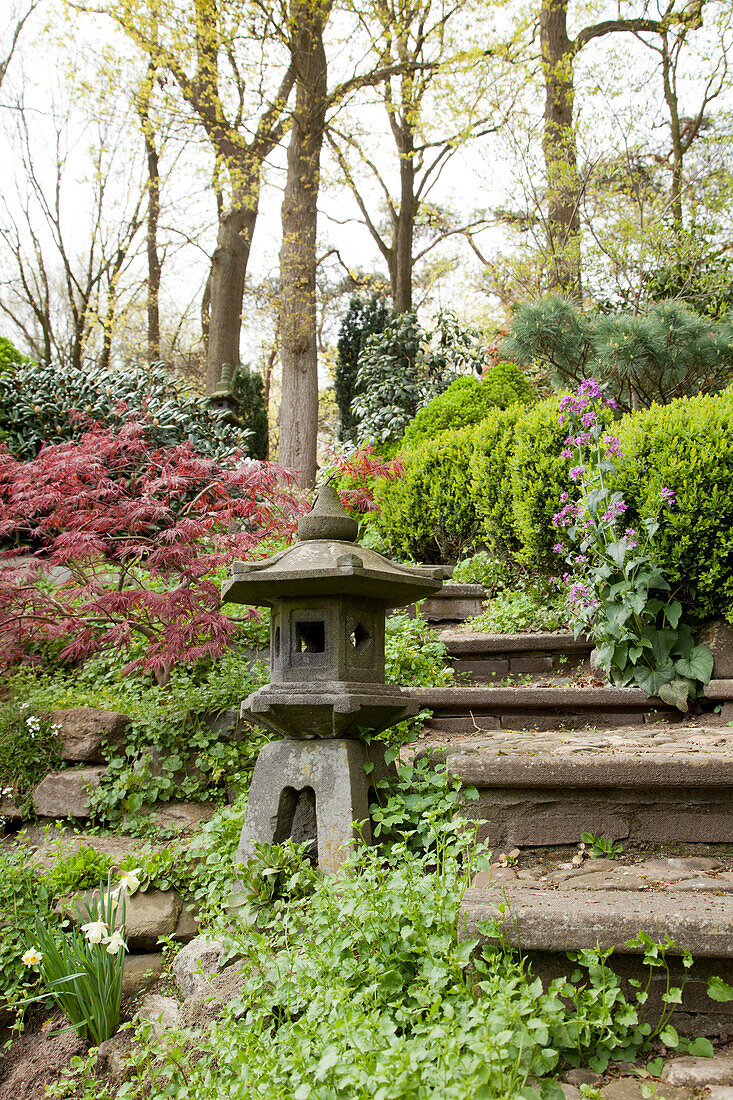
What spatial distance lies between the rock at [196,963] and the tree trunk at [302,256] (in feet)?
19.4

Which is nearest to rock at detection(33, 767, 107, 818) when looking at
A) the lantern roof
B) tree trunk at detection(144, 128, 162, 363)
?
the lantern roof

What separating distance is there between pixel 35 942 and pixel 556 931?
1.84 metres

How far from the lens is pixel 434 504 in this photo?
577 centimetres

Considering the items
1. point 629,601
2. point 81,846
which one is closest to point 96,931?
point 81,846

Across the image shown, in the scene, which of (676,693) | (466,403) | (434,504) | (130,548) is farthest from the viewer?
(466,403)

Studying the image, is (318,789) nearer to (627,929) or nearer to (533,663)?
(627,929)

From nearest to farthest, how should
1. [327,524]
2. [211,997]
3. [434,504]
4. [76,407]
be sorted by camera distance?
1. [211,997]
2. [327,524]
3. [434,504]
4. [76,407]

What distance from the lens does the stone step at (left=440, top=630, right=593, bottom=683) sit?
3.89 m

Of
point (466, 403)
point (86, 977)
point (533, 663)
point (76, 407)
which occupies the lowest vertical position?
point (86, 977)

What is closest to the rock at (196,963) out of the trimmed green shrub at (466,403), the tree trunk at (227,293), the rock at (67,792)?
the rock at (67,792)

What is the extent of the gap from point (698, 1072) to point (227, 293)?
37.4 ft

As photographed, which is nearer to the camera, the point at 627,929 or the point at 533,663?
the point at 627,929

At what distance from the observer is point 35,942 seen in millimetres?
2471

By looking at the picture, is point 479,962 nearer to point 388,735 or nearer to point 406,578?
point 406,578
